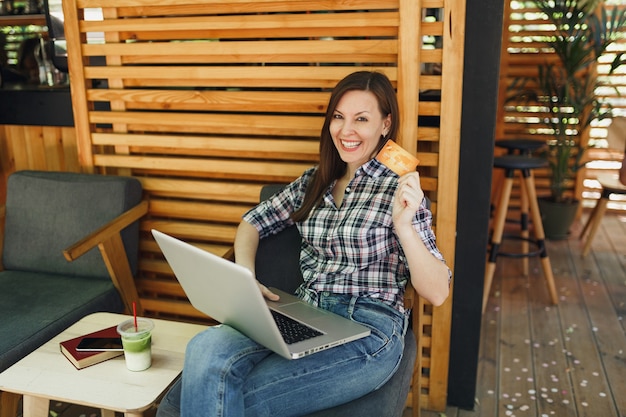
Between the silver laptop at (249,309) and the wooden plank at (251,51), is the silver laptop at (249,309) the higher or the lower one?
the lower one

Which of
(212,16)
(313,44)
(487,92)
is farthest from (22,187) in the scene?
(487,92)

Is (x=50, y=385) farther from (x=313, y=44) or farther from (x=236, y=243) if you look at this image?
(x=313, y=44)

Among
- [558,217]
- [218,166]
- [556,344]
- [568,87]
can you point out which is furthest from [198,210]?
[558,217]

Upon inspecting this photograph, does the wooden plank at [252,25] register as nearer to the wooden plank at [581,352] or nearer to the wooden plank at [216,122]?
the wooden plank at [216,122]

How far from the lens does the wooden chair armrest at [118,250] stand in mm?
2506

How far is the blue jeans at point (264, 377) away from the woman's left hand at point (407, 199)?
36cm

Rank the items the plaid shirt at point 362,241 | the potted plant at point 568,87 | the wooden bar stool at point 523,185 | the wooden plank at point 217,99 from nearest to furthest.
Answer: the plaid shirt at point 362,241
the wooden plank at point 217,99
the wooden bar stool at point 523,185
the potted plant at point 568,87

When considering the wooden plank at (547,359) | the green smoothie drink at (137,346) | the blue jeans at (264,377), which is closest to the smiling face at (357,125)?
the blue jeans at (264,377)

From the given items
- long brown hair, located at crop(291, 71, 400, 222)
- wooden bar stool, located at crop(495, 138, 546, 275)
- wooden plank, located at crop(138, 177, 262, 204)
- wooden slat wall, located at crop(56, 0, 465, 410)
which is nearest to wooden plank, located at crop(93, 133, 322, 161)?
wooden slat wall, located at crop(56, 0, 465, 410)

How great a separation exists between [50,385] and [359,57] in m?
1.52

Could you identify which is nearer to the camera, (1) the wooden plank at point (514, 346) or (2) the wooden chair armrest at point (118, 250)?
(2) the wooden chair armrest at point (118, 250)

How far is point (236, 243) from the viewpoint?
2230 mm

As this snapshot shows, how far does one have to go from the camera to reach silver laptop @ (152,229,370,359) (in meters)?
1.52

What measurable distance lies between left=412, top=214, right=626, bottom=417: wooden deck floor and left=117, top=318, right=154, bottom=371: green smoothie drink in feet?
4.26
